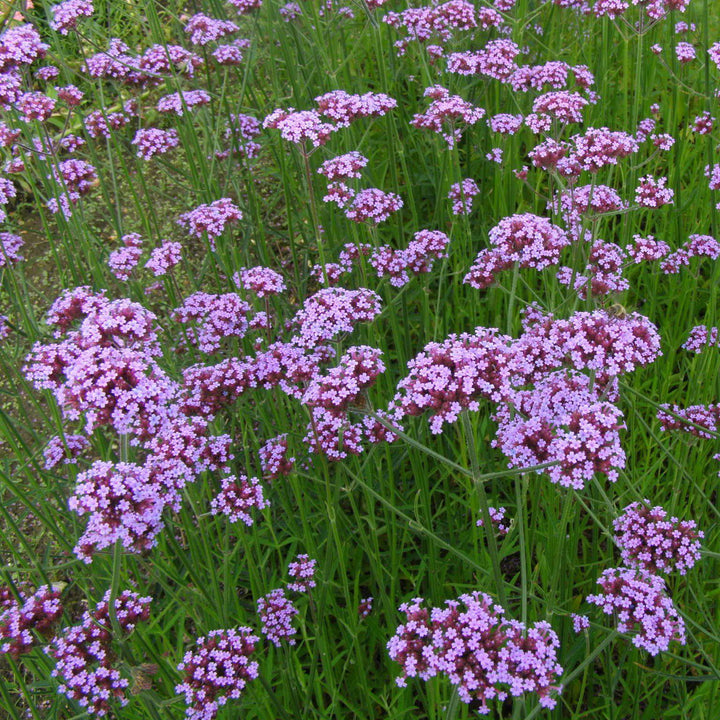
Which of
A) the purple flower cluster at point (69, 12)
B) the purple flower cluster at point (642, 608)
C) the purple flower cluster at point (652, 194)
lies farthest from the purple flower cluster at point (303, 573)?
the purple flower cluster at point (69, 12)

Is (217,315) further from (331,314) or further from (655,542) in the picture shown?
(655,542)

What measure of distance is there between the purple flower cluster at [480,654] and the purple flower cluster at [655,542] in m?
0.58

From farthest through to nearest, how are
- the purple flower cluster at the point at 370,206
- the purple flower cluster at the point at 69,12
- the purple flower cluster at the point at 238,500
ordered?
the purple flower cluster at the point at 69,12
the purple flower cluster at the point at 370,206
the purple flower cluster at the point at 238,500

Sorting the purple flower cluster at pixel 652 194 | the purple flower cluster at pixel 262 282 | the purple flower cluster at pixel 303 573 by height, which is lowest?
the purple flower cluster at pixel 303 573

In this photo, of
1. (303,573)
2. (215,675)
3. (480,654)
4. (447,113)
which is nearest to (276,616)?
(303,573)

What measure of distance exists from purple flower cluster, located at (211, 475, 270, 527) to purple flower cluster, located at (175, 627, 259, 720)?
40 centimetres

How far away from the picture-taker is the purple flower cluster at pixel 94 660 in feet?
6.89

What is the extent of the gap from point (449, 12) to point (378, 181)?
129cm

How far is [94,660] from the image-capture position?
216 cm

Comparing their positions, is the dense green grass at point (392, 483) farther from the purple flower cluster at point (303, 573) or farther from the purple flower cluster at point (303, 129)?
the purple flower cluster at point (303, 129)

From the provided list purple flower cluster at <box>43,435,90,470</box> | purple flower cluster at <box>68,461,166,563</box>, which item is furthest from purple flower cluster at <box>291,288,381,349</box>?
purple flower cluster at <box>43,435,90,470</box>

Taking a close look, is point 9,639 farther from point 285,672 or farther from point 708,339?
point 708,339

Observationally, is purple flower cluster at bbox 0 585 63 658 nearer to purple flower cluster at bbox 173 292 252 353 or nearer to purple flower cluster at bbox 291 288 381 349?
purple flower cluster at bbox 173 292 252 353

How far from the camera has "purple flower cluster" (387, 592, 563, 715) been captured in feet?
5.75
